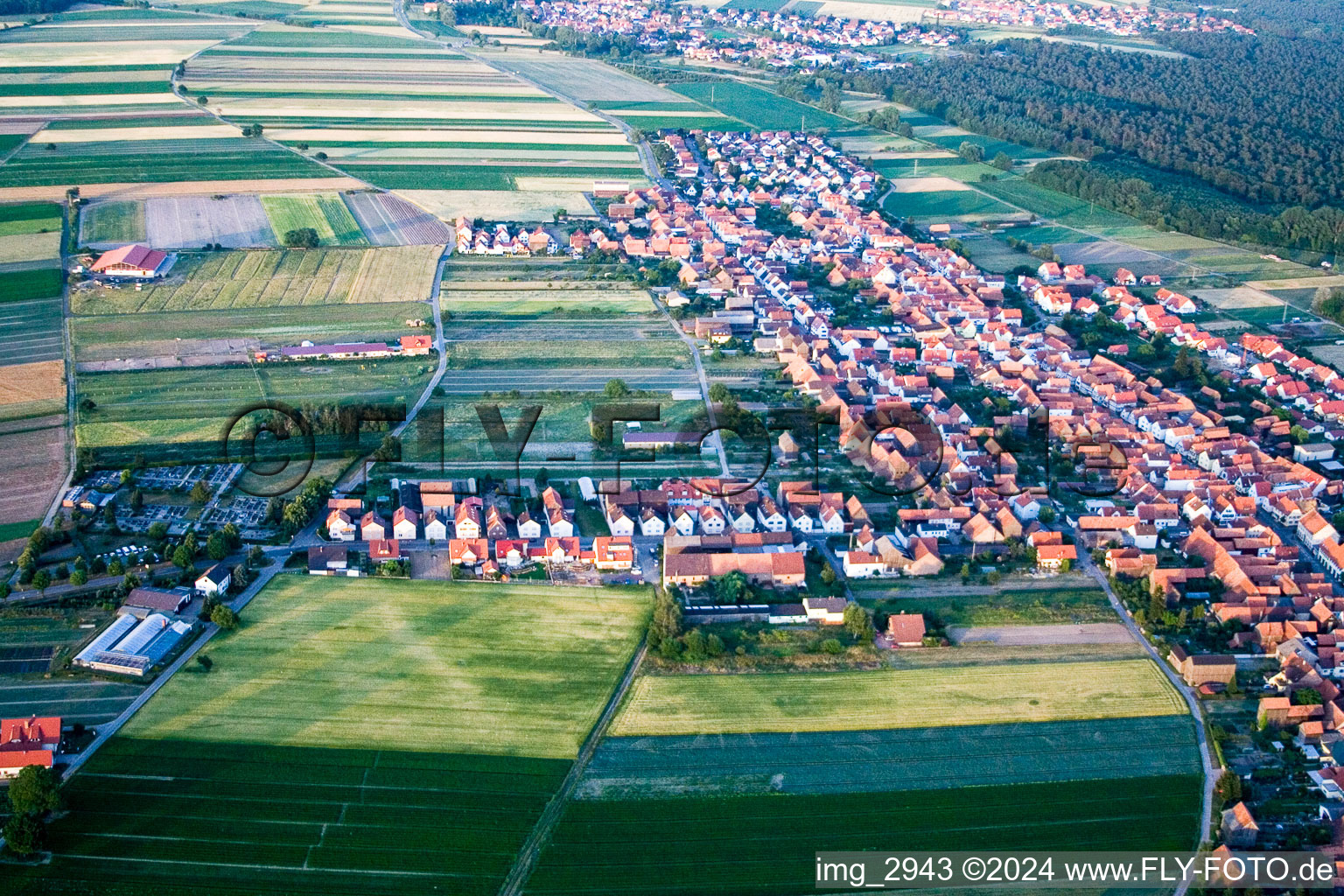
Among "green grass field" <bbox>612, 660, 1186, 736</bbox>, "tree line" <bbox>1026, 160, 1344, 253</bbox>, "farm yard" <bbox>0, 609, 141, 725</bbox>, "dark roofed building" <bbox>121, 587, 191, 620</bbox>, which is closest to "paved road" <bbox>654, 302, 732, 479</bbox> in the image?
"green grass field" <bbox>612, 660, 1186, 736</bbox>

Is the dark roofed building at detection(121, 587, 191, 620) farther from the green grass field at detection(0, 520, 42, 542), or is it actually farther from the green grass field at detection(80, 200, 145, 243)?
the green grass field at detection(80, 200, 145, 243)

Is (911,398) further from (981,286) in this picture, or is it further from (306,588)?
(306,588)

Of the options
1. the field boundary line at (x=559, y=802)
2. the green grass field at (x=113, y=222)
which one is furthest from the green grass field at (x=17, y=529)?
the green grass field at (x=113, y=222)

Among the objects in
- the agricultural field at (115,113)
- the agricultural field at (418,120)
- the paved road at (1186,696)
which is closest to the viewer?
the paved road at (1186,696)

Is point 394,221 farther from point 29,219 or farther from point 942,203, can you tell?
point 942,203

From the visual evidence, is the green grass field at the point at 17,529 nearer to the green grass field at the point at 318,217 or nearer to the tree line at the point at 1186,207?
the green grass field at the point at 318,217

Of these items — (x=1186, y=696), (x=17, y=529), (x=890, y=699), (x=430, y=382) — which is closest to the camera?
(x=890, y=699)

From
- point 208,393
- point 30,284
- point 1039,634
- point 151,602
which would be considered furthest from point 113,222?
point 1039,634
